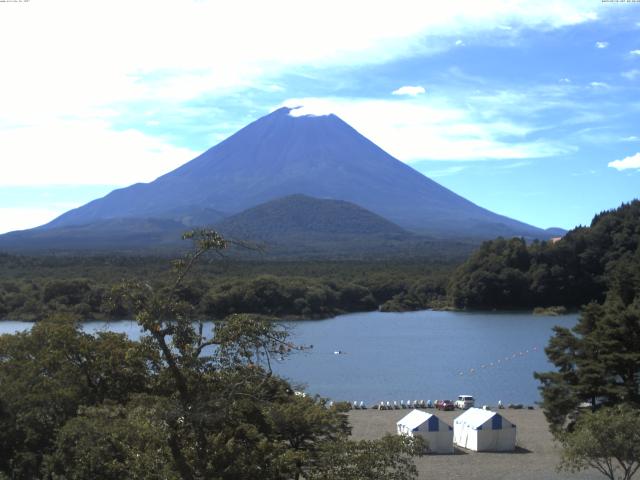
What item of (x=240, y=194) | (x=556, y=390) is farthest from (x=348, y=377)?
(x=240, y=194)

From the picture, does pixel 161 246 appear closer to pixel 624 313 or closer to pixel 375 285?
pixel 375 285

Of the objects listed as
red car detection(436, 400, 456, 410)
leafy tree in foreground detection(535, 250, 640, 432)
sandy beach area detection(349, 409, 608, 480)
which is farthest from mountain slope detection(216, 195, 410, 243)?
leafy tree in foreground detection(535, 250, 640, 432)

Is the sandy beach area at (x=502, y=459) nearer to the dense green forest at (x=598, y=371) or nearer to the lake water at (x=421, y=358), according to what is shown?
the dense green forest at (x=598, y=371)

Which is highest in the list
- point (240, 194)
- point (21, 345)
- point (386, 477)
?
point (240, 194)

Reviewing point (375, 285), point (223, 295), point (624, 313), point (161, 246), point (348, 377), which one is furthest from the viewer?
point (161, 246)

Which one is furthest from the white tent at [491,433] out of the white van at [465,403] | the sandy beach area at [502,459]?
the white van at [465,403]

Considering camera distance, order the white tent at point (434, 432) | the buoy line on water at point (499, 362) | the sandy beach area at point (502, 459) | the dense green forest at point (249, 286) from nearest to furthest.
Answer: the sandy beach area at point (502, 459), the white tent at point (434, 432), the buoy line on water at point (499, 362), the dense green forest at point (249, 286)

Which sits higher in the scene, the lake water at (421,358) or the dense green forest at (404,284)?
the dense green forest at (404,284)
